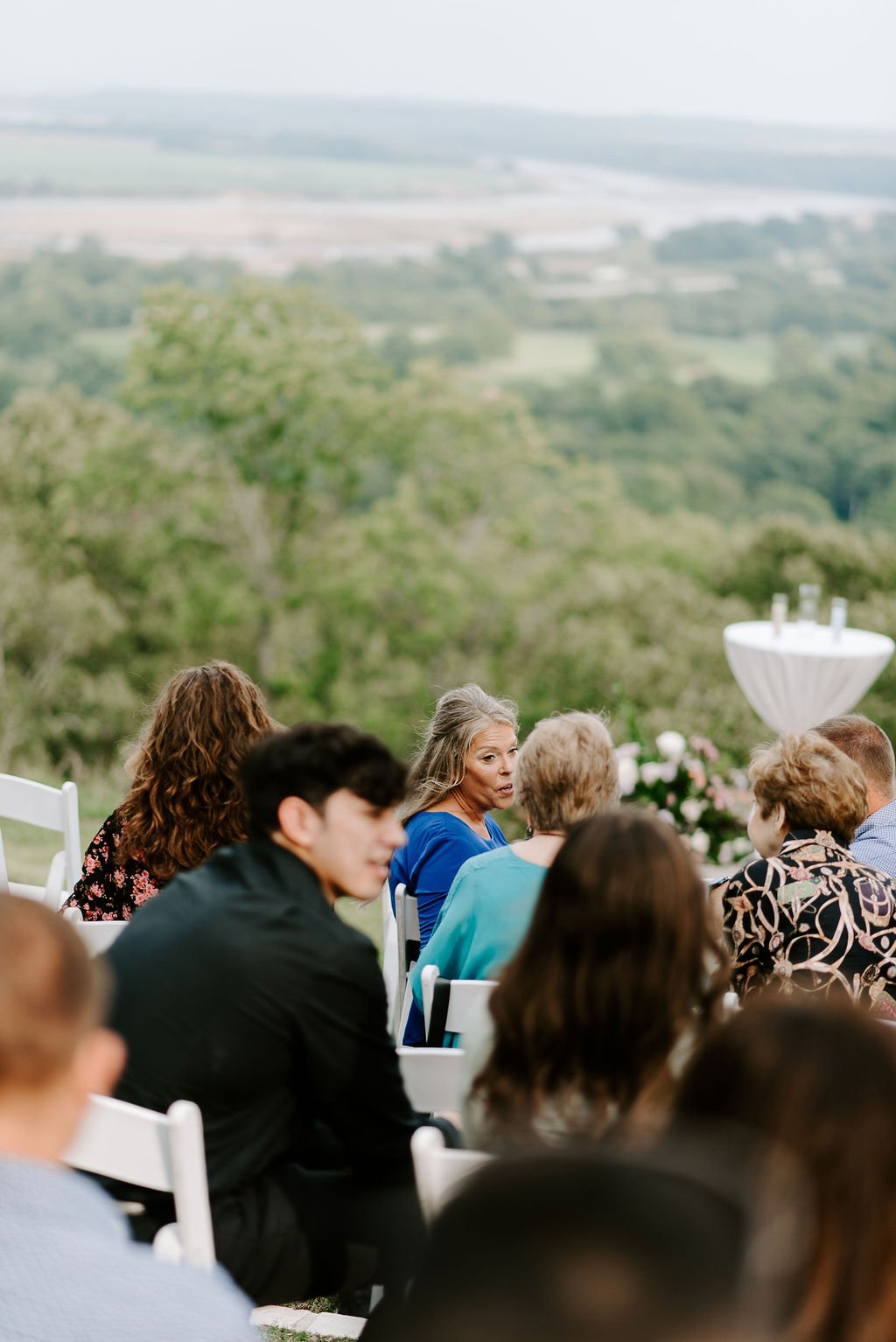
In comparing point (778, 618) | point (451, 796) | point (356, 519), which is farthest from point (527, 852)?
point (356, 519)

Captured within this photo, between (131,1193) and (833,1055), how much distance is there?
1.62 meters

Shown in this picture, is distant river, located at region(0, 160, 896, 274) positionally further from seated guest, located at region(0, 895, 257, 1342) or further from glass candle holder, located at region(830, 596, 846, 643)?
seated guest, located at region(0, 895, 257, 1342)

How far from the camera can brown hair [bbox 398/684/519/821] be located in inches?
151

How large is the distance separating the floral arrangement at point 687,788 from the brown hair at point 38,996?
193 inches

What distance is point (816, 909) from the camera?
3.00 metres

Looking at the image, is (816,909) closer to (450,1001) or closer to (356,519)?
(450,1001)

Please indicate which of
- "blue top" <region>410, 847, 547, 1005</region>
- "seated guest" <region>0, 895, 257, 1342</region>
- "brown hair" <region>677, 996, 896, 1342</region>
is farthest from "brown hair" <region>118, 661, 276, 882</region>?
"brown hair" <region>677, 996, 896, 1342</region>

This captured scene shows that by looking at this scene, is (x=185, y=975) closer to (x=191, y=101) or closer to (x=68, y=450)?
(x=68, y=450)

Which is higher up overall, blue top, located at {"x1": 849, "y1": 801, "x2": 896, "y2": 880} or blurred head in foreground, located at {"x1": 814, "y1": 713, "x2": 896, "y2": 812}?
blurred head in foreground, located at {"x1": 814, "y1": 713, "x2": 896, "y2": 812}

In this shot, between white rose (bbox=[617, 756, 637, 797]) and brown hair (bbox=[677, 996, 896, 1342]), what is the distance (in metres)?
4.94

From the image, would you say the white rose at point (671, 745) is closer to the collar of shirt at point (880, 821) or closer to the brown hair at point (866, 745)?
the brown hair at point (866, 745)

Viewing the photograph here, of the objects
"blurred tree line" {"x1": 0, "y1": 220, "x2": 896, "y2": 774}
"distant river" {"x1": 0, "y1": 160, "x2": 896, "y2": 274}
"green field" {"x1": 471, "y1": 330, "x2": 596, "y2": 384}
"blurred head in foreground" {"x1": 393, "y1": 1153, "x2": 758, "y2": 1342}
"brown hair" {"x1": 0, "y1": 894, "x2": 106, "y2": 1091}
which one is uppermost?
"distant river" {"x1": 0, "y1": 160, "x2": 896, "y2": 274}

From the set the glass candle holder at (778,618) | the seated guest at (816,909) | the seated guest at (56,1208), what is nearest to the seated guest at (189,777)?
the seated guest at (816,909)

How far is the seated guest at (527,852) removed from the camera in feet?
9.46
